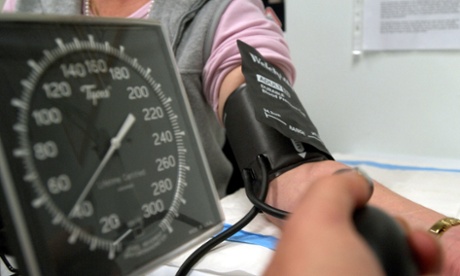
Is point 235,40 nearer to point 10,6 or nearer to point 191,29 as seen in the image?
point 191,29

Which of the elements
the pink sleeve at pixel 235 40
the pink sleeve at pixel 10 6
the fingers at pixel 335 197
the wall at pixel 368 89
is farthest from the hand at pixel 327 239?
the wall at pixel 368 89

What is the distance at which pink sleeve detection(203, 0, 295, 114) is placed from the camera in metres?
0.60

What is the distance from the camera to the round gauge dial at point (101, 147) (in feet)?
0.78

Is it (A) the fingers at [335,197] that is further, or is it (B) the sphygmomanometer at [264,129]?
(B) the sphygmomanometer at [264,129]

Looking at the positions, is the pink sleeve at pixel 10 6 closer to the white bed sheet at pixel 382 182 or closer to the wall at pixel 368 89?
the white bed sheet at pixel 382 182

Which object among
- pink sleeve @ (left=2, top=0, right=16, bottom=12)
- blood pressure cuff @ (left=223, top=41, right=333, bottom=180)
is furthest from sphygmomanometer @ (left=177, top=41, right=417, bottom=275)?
pink sleeve @ (left=2, top=0, right=16, bottom=12)

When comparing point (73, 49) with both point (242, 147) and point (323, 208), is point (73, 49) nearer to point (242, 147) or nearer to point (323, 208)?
point (323, 208)

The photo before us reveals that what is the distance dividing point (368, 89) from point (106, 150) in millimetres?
883

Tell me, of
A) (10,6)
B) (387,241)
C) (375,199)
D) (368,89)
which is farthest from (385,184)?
(10,6)


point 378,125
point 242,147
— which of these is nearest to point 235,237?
point 242,147

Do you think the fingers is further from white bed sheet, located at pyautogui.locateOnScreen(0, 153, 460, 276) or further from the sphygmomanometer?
the sphygmomanometer

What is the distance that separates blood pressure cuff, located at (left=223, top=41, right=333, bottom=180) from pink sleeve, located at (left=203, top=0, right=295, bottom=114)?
2.5 inches

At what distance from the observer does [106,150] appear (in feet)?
0.87

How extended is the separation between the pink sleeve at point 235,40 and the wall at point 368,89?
→ 1.44 feet
